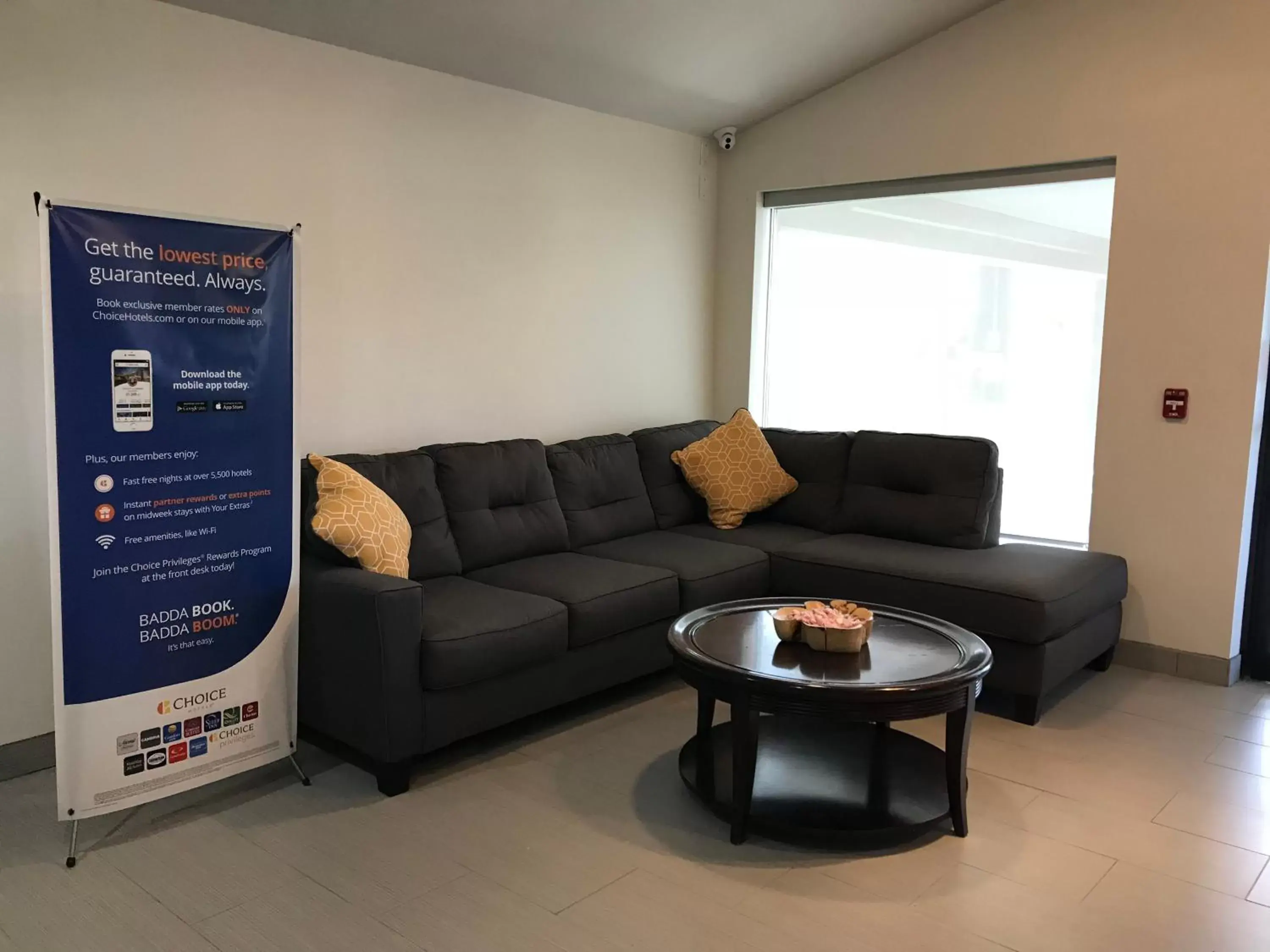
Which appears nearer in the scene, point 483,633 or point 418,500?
point 483,633

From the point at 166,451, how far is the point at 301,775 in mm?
1089

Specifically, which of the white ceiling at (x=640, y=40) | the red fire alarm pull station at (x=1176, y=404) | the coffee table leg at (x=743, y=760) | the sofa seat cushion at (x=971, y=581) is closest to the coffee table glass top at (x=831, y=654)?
the coffee table leg at (x=743, y=760)

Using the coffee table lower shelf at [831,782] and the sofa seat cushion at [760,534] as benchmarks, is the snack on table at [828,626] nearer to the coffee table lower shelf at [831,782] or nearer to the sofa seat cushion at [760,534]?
the coffee table lower shelf at [831,782]

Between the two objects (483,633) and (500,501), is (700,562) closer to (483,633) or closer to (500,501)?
(500,501)

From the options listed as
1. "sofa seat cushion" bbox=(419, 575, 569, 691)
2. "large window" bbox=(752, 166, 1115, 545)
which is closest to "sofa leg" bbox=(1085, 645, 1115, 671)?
"large window" bbox=(752, 166, 1115, 545)

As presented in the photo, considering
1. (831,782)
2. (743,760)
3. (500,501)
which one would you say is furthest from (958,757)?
(500,501)

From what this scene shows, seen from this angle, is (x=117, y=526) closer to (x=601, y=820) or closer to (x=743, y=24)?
(x=601, y=820)

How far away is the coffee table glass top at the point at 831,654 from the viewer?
8.79ft

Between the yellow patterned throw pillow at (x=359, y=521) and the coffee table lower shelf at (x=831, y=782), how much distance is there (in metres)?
1.16

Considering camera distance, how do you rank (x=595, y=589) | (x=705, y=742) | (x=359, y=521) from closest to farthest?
1. (x=705, y=742)
2. (x=359, y=521)
3. (x=595, y=589)

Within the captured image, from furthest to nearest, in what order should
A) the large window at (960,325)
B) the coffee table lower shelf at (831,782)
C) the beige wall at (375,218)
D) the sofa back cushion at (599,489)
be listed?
the large window at (960,325) < the sofa back cushion at (599,489) < the beige wall at (375,218) < the coffee table lower shelf at (831,782)

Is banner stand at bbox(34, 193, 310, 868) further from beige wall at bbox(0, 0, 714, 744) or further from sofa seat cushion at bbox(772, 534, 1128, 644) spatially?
sofa seat cushion at bbox(772, 534, 1128, 644)

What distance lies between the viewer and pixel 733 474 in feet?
15.7

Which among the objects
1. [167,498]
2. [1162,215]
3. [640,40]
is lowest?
[167,498]
